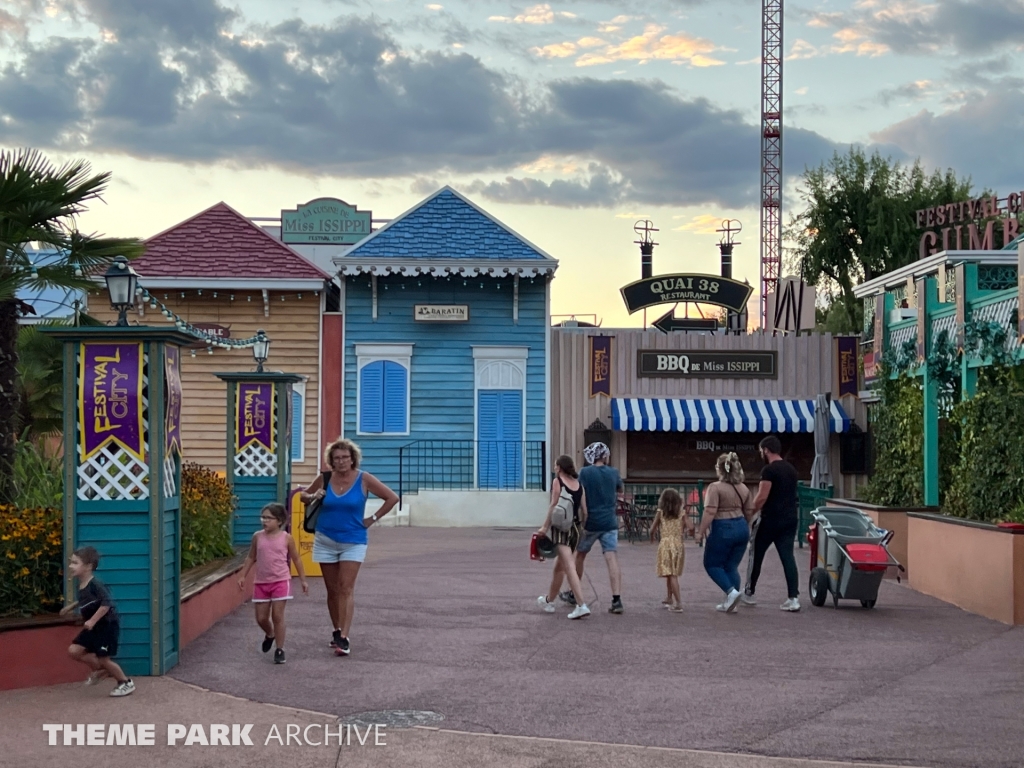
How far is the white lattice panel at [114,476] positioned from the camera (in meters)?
9.24

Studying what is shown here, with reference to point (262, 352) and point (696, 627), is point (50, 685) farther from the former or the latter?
point (262, 352)

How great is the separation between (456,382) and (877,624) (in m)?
15.8

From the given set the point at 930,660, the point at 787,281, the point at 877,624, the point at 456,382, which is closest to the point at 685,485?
the point at 456,382

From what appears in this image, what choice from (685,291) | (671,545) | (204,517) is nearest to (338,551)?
(204,517)

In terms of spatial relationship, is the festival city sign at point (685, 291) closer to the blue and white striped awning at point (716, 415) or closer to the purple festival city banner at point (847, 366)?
the purple festival city banner at point (847, 366)

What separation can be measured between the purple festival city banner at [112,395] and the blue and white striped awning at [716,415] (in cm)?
1815

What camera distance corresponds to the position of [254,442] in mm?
16297

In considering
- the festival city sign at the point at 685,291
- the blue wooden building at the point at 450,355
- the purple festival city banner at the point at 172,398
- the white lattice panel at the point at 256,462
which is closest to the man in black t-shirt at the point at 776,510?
the purple festival city banner at the point at 172,398

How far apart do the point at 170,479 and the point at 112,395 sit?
79 cm

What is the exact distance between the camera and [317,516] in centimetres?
1016

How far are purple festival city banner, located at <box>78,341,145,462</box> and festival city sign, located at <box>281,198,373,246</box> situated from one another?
88.5 feet

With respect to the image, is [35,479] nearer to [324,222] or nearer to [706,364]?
[706,364]

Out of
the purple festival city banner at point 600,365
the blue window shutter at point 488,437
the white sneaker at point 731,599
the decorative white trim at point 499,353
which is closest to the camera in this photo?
the white sneaker at point 731,599

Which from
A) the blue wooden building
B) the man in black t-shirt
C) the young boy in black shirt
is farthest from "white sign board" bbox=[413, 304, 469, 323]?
→ the young boy in black shirt
